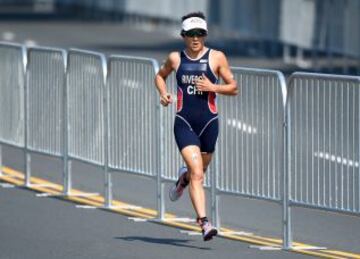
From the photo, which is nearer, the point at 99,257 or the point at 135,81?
the point at 99,257

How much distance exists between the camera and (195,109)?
1432cm

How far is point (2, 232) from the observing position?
15.2 metres

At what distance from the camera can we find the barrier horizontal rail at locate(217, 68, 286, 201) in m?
14.5

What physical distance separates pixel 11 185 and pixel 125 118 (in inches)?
104

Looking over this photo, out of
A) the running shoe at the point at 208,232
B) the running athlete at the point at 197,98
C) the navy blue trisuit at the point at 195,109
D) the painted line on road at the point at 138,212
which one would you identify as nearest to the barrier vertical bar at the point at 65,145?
the painted line on road at the point at 138,212

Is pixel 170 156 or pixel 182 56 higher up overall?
pixel 182 56

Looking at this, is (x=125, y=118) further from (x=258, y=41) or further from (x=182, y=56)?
(x=258, y=41)

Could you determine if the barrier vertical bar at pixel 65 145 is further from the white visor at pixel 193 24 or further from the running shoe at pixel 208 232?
the running shoe at pixel 208 232

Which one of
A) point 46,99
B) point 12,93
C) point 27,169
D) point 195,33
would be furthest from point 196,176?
point 12,93

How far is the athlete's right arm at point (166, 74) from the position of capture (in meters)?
14.3

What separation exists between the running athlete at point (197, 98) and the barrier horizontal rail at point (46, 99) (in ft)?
12.7

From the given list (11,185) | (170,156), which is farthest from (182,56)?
(11,185)

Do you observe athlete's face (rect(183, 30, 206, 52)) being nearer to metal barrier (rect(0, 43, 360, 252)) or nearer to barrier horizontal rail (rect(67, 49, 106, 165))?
metal barrier (rect(0, 43, 360, 252))

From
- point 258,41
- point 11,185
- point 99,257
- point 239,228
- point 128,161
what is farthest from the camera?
point 258,41
